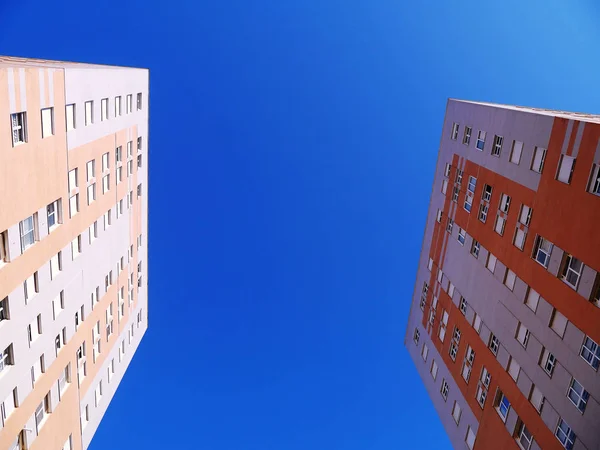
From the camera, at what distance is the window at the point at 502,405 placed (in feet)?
103

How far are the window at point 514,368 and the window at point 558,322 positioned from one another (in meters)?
4.54

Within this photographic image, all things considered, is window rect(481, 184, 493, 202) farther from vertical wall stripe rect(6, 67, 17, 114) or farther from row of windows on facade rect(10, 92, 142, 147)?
vertical wall stripe rect(6, 67, 17, 114)

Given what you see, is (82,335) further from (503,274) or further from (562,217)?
(562,217)

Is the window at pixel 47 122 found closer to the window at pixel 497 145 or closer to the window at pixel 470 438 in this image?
the window at pixel 497 145

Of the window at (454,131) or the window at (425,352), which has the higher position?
the window at (454,131)

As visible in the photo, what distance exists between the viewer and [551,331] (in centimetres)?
2708

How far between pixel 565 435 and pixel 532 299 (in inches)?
298

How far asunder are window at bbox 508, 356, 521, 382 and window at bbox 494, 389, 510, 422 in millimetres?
1779

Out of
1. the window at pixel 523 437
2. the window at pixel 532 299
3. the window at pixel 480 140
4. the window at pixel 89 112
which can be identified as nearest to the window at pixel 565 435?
the window at pixel 523 437

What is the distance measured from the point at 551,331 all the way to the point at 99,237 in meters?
31.8

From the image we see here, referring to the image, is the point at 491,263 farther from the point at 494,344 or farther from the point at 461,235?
the point at 461,235

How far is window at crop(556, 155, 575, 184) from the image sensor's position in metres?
25.9

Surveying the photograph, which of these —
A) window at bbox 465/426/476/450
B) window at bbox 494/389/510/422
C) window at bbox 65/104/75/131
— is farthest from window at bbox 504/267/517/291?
window at bbox 65/104/75/131

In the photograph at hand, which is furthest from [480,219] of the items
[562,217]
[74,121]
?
[74,121]
